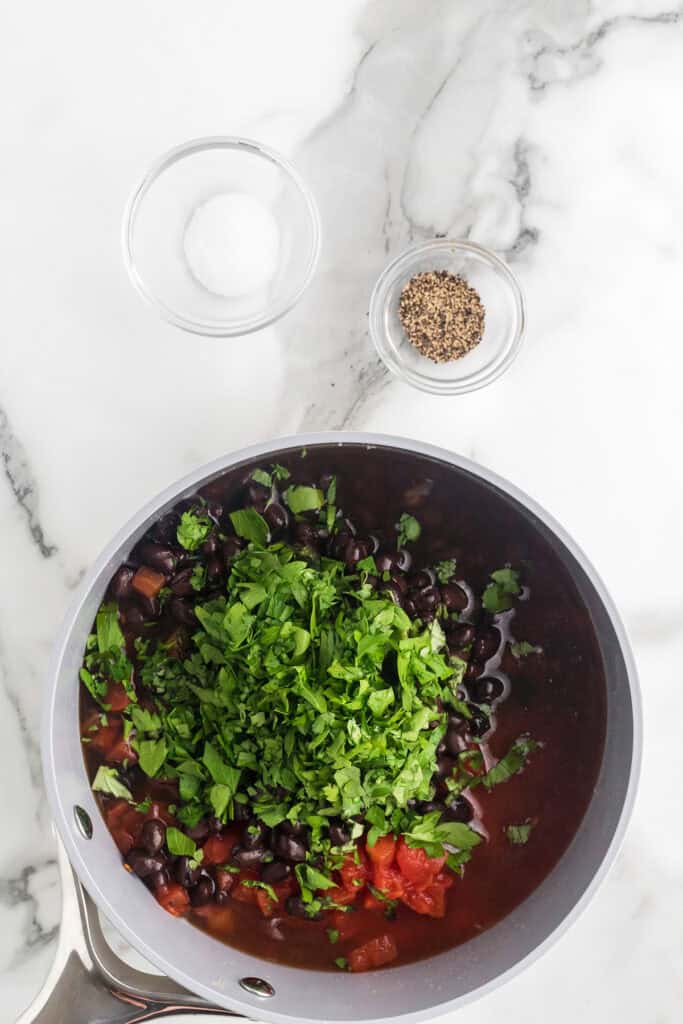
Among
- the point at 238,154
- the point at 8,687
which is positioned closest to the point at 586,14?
the point at 238,154

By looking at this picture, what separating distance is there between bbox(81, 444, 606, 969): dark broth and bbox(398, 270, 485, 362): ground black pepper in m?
0.36

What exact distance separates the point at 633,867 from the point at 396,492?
96 cm

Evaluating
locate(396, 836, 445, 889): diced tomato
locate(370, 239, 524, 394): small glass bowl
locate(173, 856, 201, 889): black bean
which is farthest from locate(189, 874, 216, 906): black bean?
locate(370, 239, 524, 394): small glass bowl

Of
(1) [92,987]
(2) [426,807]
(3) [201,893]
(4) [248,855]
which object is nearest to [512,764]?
(2) [426,807]

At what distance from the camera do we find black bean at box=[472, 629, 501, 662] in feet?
6.15

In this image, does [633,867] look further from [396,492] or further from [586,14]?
[586,14]

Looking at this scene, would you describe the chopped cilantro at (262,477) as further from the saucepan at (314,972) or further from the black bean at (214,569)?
the black bean at (214,569)

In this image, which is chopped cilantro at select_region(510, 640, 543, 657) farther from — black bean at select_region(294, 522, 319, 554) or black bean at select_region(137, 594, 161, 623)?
black bean at select_region(137, 594, 161, 623)

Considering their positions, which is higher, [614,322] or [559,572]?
[614,322]

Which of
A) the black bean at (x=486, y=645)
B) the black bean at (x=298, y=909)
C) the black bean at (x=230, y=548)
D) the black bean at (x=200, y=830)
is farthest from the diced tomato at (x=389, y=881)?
the black bean at (x=230, y=548)

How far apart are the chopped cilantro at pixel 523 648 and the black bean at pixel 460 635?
10 centimetres

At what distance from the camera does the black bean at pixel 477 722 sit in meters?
1.90

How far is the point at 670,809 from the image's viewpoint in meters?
2.07

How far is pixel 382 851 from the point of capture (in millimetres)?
1831
